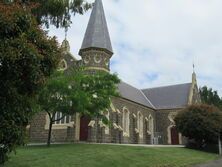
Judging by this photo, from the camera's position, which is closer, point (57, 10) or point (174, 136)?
point (57, 10)

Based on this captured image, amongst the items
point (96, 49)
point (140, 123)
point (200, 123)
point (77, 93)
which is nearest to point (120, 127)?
point (140, 123)

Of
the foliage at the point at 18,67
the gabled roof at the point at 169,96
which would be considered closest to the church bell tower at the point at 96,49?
the gabled roof at the point at 169,96

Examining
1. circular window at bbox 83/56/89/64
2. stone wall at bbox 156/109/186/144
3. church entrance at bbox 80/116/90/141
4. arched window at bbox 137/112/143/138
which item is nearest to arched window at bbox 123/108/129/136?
arched window at bbox 137/112/143/138

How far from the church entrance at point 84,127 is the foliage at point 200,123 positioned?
379 inches

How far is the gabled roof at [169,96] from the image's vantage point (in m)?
47.0

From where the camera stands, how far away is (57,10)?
13.7 m

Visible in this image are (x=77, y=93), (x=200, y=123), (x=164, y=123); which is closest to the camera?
(x=77, y=93)

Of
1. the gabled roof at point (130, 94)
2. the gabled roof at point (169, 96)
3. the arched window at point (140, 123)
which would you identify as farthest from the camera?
the gabled roof at point (169, 96)

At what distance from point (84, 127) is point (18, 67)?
81.1ft

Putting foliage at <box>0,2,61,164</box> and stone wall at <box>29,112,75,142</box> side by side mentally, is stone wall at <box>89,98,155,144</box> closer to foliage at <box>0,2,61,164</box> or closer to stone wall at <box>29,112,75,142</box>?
stone wall at <box>29,112,75,142</box>

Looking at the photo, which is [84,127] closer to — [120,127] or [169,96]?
[120,127]

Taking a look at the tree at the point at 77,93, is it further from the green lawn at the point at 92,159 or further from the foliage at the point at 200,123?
the foliage at the point at 200,123

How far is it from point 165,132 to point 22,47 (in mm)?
40382

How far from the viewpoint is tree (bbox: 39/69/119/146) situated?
22.8m
